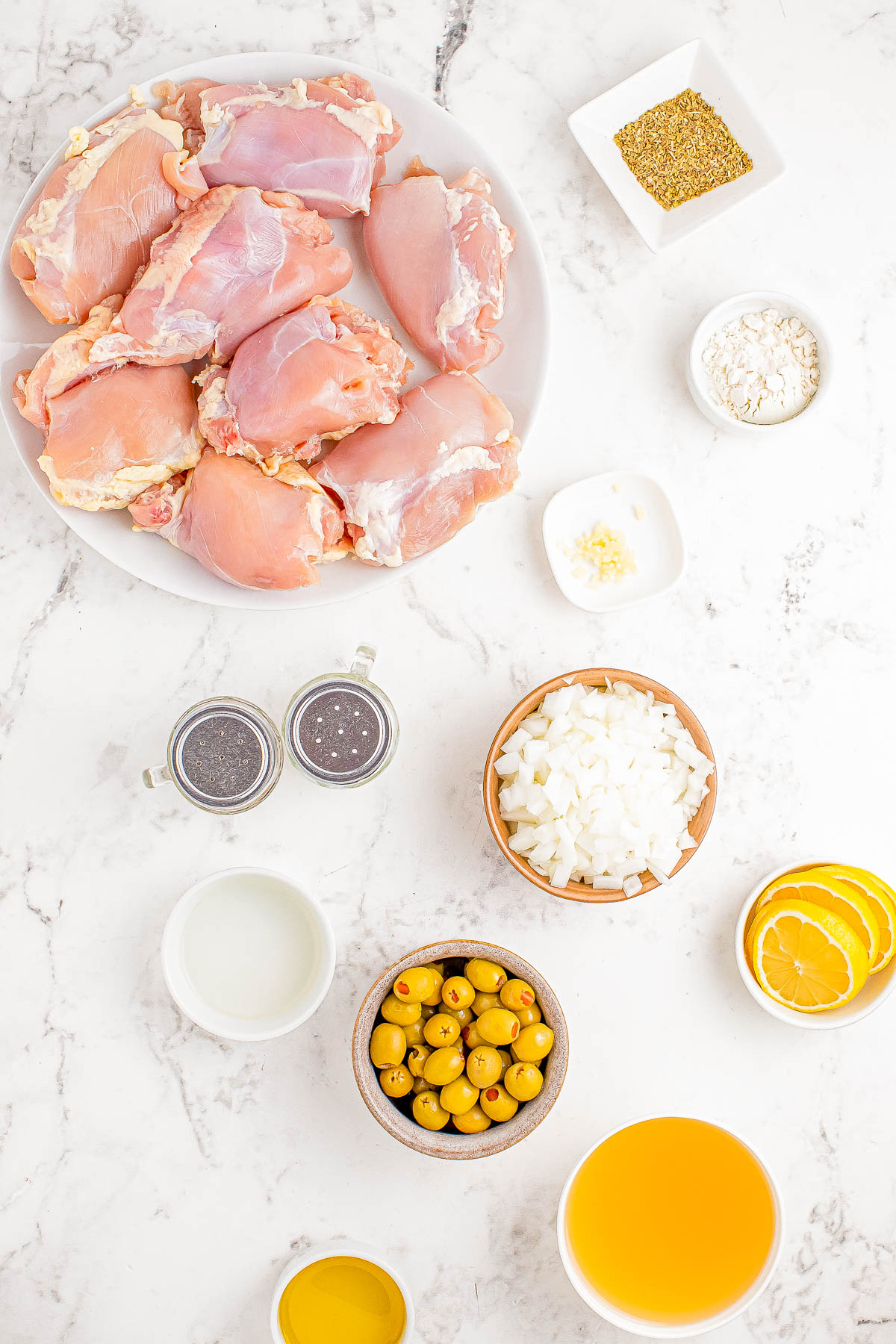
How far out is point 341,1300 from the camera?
Answer: 169 cm

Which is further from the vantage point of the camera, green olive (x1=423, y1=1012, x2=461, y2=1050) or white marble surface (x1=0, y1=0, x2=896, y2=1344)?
white marble surface (x1=0, y1=0, x2=896, y2=1344)

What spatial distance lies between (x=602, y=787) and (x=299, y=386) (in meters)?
0.82

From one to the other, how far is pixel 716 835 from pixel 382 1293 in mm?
1014

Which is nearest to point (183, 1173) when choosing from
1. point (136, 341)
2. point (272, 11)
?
point (136, 341)

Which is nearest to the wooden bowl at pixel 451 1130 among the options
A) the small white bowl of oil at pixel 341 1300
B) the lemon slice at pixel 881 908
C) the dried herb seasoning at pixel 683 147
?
the small white bowl of oil at pixel 341 1300

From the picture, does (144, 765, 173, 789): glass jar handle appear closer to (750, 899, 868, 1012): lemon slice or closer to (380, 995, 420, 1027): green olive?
(380, 995, 420, 1027): green olive

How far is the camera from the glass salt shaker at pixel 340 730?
1635 millimetres

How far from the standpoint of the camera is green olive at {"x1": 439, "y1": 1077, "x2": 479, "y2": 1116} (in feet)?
5.10

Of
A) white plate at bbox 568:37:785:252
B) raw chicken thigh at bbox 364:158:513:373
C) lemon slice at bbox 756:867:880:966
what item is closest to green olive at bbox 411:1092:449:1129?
lemon slice at bbox 756:867:880:966

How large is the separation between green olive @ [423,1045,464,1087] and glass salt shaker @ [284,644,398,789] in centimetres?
46

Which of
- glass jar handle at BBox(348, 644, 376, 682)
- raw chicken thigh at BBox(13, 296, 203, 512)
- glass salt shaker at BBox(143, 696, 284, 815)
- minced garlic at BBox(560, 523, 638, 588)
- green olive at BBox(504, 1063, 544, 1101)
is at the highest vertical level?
Answer: raw chicken thigh at BBox(13, 296, 203, 512)

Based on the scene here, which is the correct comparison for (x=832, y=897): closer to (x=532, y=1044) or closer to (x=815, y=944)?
(x=815, y=944)

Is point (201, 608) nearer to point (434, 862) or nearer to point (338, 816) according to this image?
point (338, 816)

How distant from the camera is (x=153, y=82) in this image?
1.53 m
